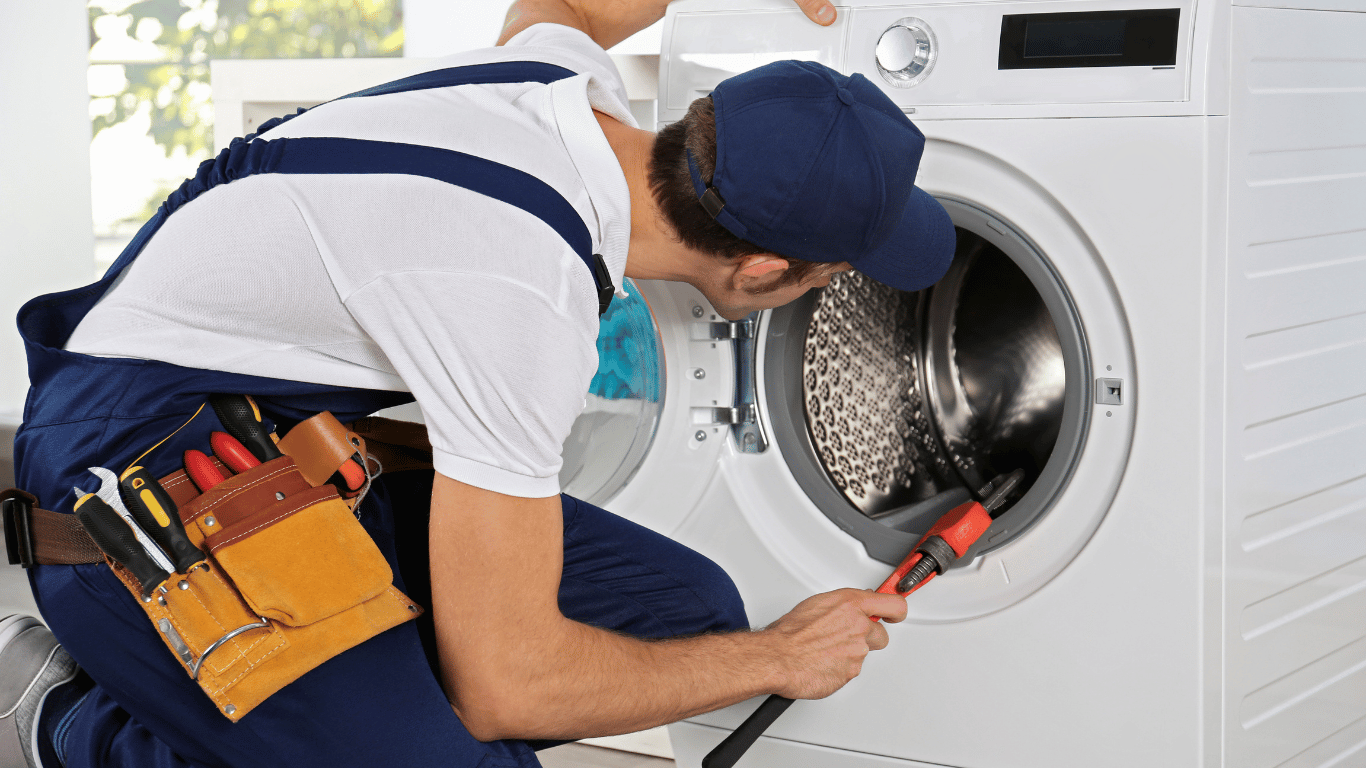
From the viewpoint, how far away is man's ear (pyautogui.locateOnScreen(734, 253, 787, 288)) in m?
0.98

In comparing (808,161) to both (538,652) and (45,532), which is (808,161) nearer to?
(538,652)

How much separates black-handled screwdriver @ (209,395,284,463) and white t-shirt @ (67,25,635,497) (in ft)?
0.14

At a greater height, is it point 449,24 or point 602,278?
point 449,24

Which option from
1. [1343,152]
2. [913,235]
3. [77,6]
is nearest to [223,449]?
[913,235]

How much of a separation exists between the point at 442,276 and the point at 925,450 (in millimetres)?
906

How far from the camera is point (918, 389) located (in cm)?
157

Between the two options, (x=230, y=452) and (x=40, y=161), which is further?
(x=40, y=161)

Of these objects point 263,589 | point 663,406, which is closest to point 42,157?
point 663,406

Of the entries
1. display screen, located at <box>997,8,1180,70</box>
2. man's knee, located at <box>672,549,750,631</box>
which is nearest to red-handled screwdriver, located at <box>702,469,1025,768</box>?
man's knee, located at <box>672,549,750,631</box>

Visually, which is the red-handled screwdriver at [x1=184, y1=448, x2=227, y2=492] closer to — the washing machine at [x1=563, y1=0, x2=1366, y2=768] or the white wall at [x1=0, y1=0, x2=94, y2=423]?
the washing machine at [x1=563, y1=0, x2=1366, y2=768]

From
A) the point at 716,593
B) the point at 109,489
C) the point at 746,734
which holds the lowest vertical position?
the point at 746,734

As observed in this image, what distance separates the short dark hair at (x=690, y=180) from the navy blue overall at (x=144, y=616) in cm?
10

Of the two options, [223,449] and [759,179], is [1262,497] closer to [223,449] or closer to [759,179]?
[759,179]

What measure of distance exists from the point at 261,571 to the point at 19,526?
211 mm
